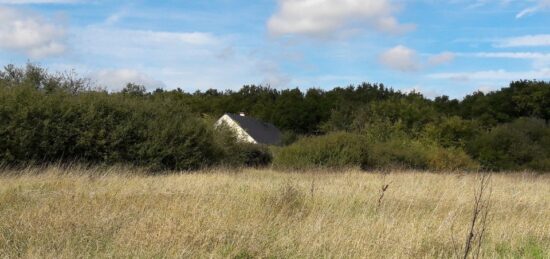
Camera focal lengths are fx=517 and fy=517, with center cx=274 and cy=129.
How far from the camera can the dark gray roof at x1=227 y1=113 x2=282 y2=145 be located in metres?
63.6

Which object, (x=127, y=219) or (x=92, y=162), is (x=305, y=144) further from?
(x=127, y=219)

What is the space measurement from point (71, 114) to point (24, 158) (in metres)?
2.15

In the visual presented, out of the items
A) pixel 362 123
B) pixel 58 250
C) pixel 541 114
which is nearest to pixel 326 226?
pixel 58 250

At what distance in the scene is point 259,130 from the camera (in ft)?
221

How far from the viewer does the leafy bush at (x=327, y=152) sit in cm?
2594

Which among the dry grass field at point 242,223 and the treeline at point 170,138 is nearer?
the dry grass field at point 242,223

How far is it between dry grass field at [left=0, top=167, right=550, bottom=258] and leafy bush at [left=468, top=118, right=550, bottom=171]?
32153 mm

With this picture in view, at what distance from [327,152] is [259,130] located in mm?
41498

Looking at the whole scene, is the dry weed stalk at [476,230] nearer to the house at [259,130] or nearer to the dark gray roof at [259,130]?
the house at [259,130]

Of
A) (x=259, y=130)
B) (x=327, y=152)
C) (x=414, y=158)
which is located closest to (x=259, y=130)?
(x=259, y=130)

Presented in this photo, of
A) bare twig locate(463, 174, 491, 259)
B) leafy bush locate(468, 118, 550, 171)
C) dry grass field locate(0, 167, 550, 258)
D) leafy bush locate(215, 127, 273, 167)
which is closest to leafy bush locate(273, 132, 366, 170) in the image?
leafy bush locate(215, 127, 273, 167)

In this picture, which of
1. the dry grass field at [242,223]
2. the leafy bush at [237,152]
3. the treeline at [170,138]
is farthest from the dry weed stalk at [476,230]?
the leafy bush at [237,152]

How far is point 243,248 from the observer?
566 cm

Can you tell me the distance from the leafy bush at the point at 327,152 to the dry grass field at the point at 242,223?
15.2 meters
